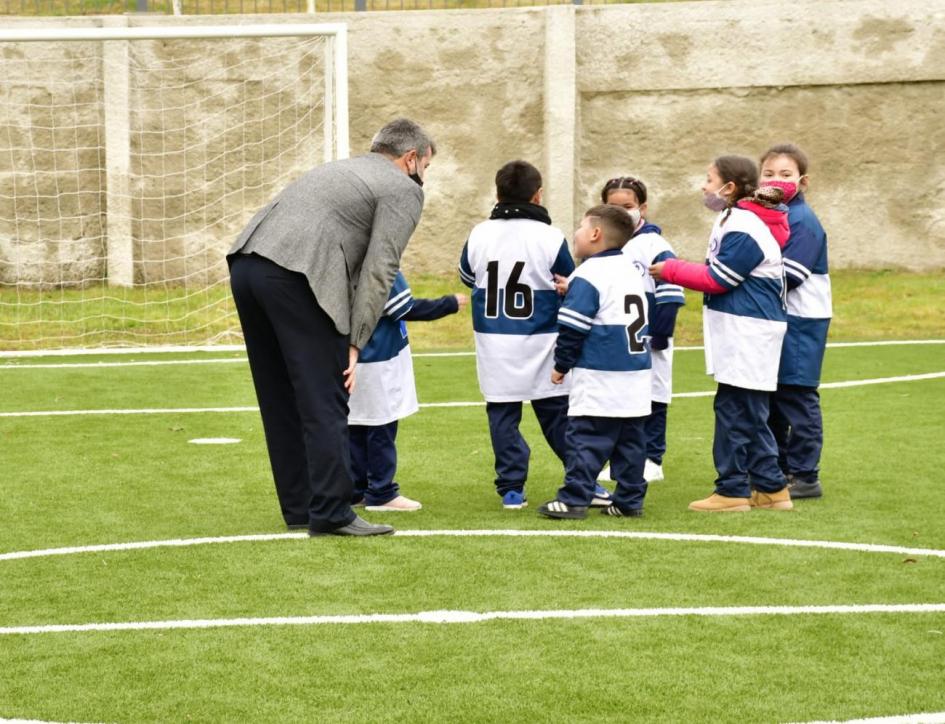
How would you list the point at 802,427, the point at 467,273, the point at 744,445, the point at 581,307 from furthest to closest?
the point at 802,427 < the point at 467,273 < the point at 744,445 < the point at 581,307

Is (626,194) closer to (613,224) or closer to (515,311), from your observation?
(613,224)

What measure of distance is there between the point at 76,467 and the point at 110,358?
5.77 m

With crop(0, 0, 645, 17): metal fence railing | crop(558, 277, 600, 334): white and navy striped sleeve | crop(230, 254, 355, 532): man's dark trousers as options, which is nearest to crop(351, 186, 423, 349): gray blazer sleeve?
crop(230, 254, 355, 532): man's dark trousers

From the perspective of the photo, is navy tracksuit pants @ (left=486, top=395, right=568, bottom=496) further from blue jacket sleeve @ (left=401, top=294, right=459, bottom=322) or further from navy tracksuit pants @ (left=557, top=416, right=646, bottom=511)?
blue jacket sleeve @ (left=401, top=294, right=459, bottom=322)

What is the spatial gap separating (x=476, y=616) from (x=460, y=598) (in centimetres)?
27

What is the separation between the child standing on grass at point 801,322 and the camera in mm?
7316

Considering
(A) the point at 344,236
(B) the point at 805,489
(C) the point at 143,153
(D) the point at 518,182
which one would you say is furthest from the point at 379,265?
(C) the point at 143,153

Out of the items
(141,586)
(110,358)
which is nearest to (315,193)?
(141,586)

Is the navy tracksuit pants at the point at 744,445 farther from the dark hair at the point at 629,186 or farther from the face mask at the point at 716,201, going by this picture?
the dark hair at the point at 629,186

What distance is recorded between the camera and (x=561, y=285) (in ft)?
23.4

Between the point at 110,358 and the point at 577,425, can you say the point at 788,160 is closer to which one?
the point at 577,425

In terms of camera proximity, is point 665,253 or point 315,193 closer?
point 315,193

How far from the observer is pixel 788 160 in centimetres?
736

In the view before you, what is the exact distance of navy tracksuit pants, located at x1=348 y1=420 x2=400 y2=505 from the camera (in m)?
7.23
